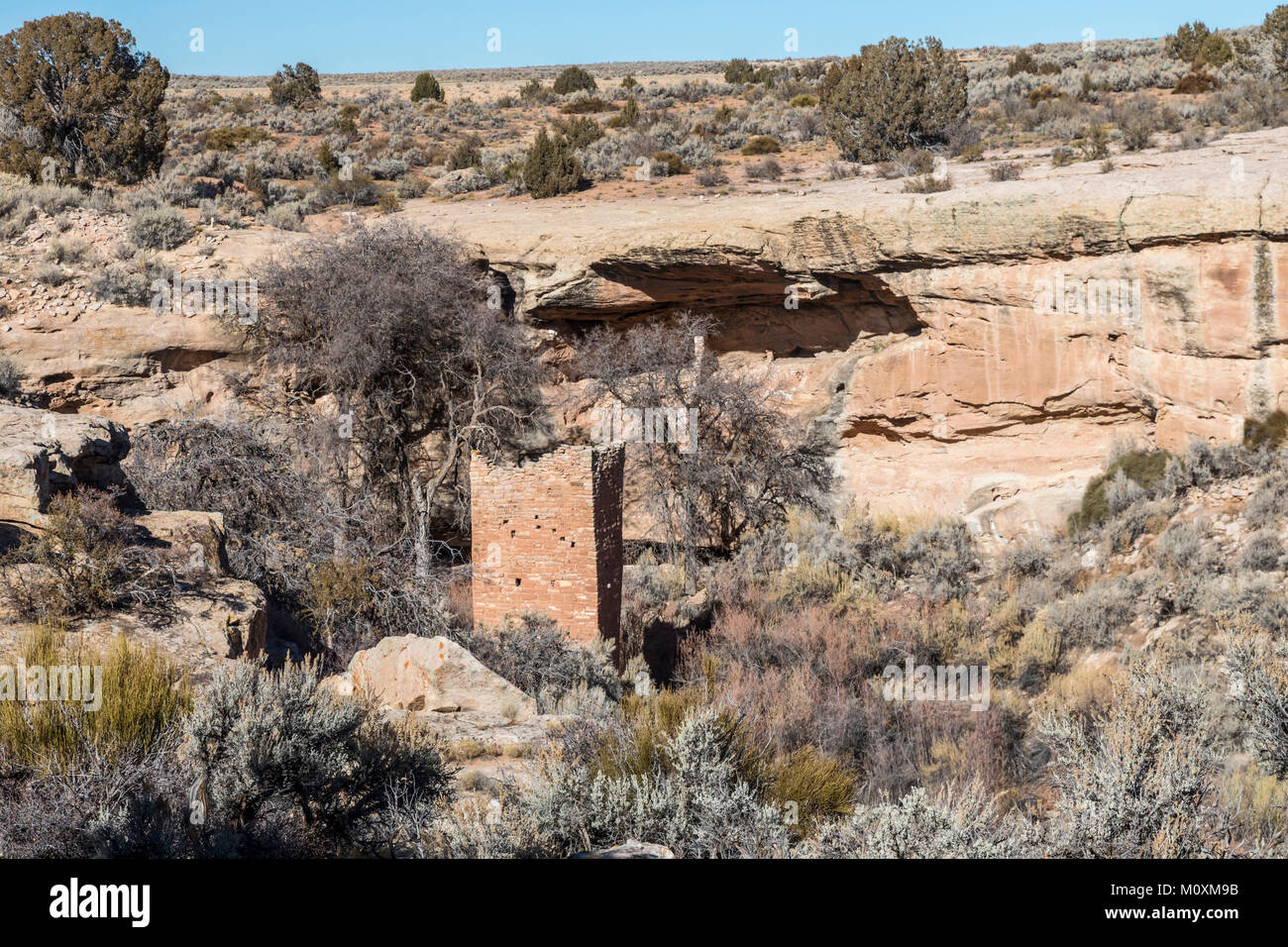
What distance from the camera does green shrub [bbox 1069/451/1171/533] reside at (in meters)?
13.6

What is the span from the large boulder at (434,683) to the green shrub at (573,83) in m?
30.7

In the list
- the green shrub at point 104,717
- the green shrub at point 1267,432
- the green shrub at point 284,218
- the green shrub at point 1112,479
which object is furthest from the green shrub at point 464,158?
the green shrub at point 104,717

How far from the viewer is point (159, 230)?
56.9ft

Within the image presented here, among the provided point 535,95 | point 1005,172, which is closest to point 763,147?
point 1005,172

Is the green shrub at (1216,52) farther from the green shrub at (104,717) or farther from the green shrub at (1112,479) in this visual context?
the green shrub at (104,717)

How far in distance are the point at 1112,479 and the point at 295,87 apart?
3056 cm

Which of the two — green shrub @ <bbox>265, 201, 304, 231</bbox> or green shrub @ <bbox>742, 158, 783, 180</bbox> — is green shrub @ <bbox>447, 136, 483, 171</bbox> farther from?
green shrub @ <bbox>742, 158, 783, 180</bbox>

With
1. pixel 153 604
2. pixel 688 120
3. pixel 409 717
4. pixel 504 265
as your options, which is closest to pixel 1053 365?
pixel 504 265

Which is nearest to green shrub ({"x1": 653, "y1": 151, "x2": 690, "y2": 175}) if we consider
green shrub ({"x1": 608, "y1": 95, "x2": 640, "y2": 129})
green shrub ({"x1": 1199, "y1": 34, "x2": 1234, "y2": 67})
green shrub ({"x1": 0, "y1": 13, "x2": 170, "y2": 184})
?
green shrub ({"x1": 608, "y1": 95, "x2": 640, "y2": 129})

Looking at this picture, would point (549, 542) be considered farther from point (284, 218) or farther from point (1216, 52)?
point (1216, 52)

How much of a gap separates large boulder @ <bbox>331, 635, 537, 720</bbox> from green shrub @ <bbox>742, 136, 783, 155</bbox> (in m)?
16.9
